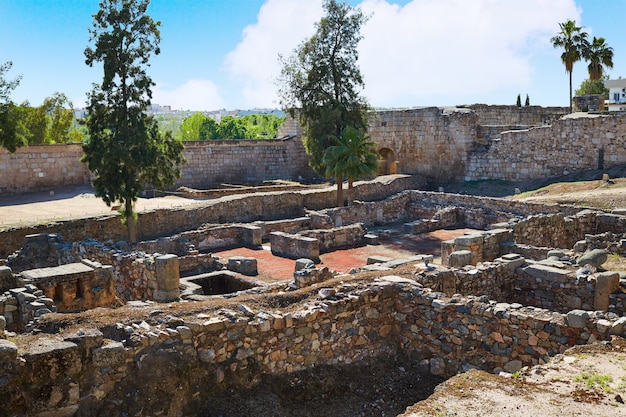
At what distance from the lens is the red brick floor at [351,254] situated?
17.7 meters

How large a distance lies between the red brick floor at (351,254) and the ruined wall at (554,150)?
9214 mm

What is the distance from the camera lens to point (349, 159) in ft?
84.6

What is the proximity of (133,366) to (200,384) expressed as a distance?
85 centimetres

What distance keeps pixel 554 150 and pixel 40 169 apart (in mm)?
25211

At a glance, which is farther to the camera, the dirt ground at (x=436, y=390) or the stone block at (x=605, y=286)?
the stone block at (x=605, y=286)

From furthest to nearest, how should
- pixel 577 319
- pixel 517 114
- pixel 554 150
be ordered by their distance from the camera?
pixel 517 114, pixel 554 150, pixel 577 319

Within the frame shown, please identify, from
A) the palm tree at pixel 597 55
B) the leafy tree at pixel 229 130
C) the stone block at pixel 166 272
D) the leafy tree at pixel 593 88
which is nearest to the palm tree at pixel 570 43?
the palm tree at pixel 597 55

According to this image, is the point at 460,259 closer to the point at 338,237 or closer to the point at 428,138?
the point at 338,237

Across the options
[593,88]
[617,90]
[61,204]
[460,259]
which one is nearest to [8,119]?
[61,204]

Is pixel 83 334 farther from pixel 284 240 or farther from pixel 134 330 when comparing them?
pixel 284 240

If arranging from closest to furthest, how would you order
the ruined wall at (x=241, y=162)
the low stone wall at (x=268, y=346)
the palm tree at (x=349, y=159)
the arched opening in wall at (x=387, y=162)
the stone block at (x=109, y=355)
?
the low stone wall at (x=268, y=346) < the stone block at (x=109, y=355) < the palm tree at (x=349, y=159) < the ruined wall at (x=241, y=162) < the arched opening in wall at (x=387, y=162)

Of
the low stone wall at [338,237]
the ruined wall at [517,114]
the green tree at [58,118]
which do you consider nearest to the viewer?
the low stone wall at [338,237]

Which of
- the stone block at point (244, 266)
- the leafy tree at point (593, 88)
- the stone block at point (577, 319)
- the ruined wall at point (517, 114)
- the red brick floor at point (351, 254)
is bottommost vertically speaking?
the red brick floor at point (351, 254)

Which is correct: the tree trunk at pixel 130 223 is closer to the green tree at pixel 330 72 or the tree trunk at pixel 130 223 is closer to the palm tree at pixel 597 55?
the green tree at pixel 330 72
